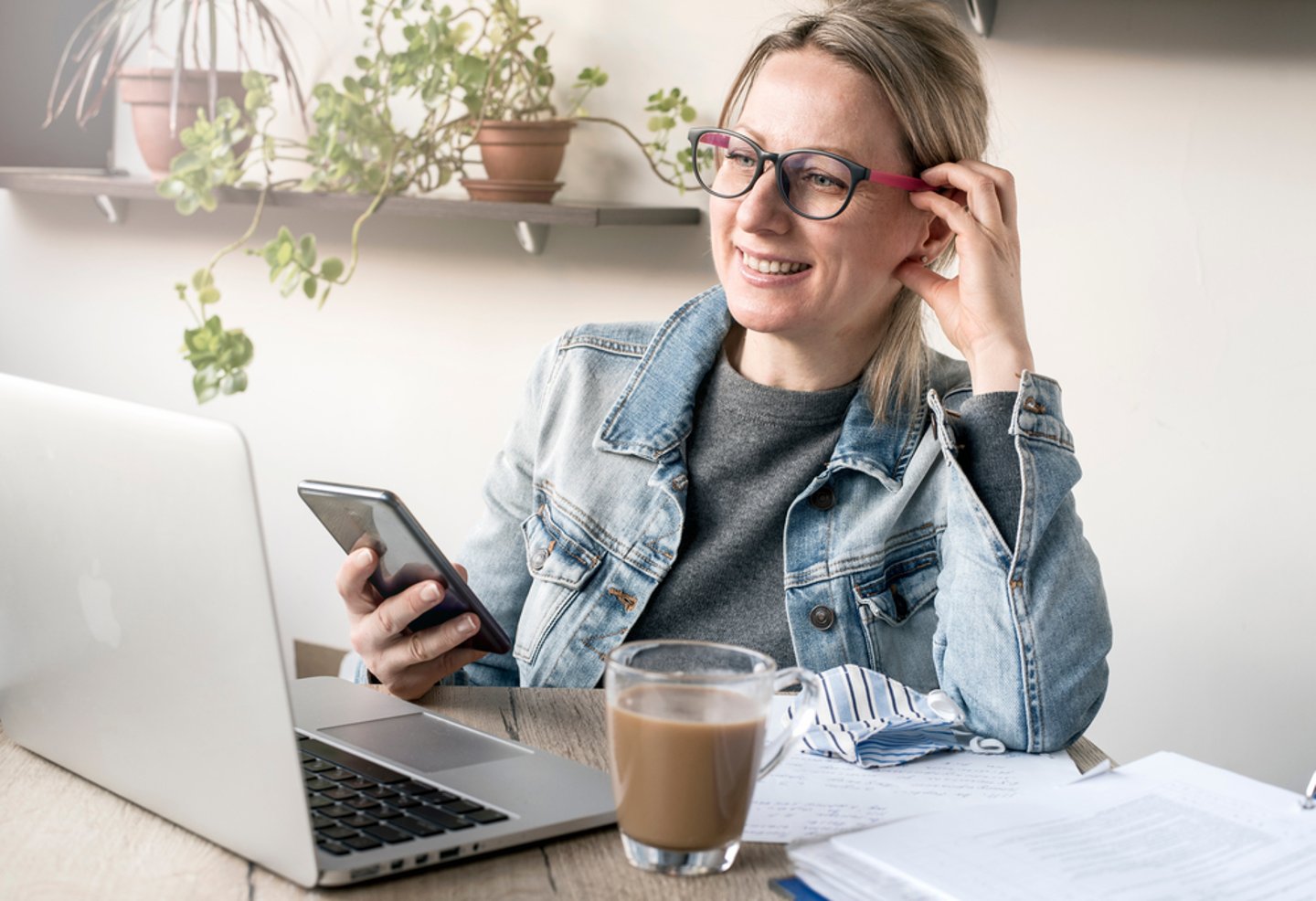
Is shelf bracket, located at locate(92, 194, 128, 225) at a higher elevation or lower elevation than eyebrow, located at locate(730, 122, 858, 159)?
lower

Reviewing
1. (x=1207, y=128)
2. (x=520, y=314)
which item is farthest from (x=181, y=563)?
(x=520, y=314)

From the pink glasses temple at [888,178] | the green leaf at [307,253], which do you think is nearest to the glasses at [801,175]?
the pink glasses temple at [888,178]

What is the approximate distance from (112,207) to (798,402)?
180 centimetres

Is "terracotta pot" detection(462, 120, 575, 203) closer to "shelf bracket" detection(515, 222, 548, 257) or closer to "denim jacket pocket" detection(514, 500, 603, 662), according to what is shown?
"shelf bracket" detection(515, 222, 548, 257)

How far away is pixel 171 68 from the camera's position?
2350mm

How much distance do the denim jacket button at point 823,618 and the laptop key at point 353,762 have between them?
20.3 inches

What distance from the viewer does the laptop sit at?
0.63 metres

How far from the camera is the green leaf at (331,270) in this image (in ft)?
7.06

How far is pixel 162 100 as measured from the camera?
235cm

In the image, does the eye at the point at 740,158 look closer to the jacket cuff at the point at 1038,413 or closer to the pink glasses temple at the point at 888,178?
the pink glasses temple at the point at 888,178

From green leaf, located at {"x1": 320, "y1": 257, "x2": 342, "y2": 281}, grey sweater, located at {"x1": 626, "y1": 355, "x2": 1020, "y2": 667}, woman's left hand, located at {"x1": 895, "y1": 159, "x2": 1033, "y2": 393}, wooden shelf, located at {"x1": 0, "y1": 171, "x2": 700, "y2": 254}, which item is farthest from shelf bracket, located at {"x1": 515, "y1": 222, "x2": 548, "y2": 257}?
woman's left hand, located at {"x1": 895, "y1": 159, "x2": 1033, "y2": 393}

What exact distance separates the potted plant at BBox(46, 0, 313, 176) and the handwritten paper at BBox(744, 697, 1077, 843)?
72.0 inches

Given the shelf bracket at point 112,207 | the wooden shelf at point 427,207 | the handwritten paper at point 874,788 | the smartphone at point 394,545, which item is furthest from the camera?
the shelf bracket at point 112,207

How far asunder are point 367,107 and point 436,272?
→ 0.31m
